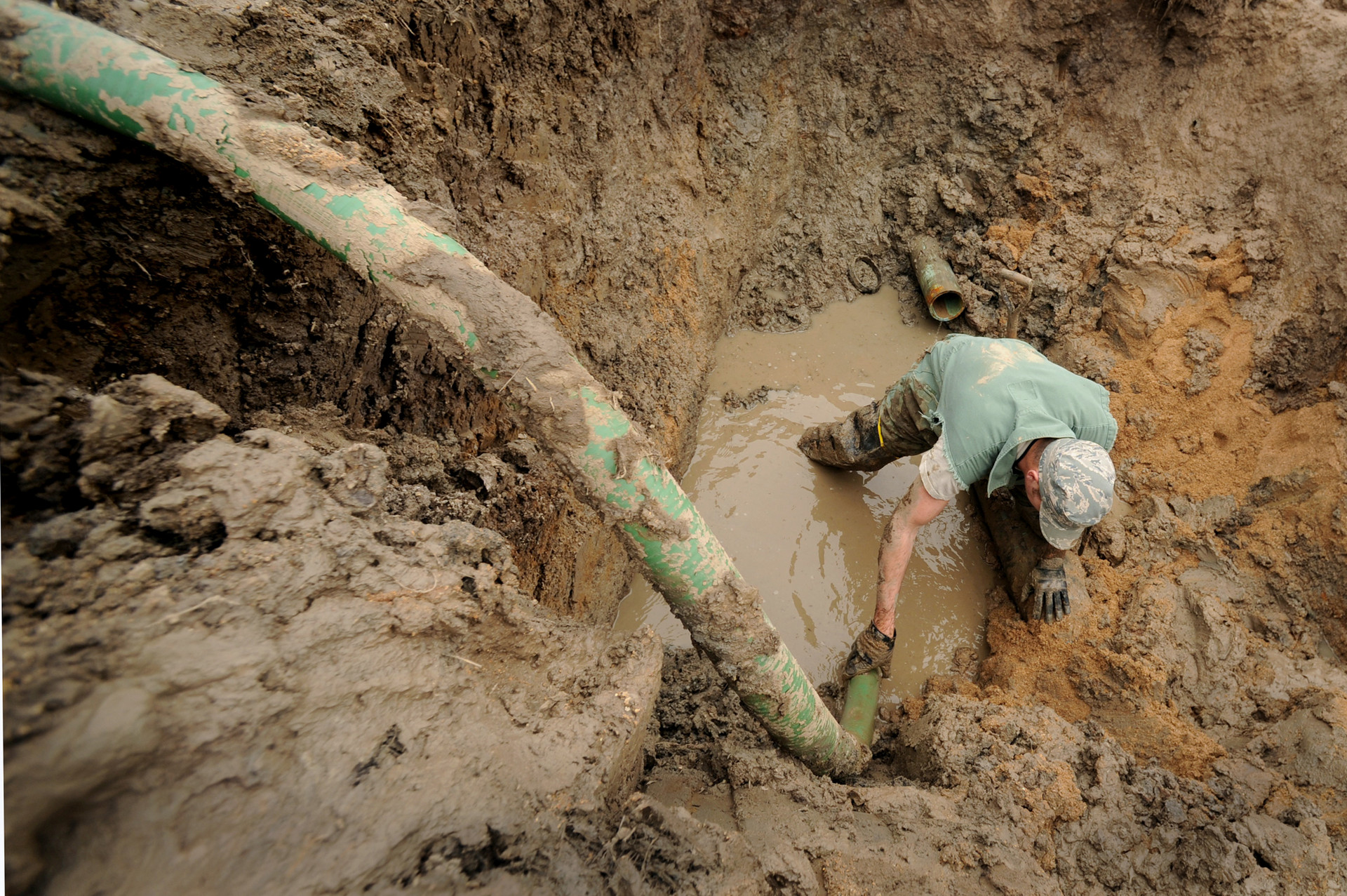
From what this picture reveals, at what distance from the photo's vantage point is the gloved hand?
2912mm

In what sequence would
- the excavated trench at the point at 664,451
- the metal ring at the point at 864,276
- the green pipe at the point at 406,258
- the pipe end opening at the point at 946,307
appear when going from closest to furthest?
the excavated trench at the point at 664,451 < the green pipe at the point at 406,258 < the pipe end opening at the point at 946,307 < the metal ring at the point at 864,276

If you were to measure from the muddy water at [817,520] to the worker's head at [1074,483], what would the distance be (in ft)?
3.39

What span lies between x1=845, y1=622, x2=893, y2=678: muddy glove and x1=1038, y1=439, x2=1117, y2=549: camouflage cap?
915mm

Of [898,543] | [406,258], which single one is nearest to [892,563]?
[898,543]

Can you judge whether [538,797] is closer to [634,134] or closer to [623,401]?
[623,401]

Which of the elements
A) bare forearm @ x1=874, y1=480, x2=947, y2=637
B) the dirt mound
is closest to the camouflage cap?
bare forearm @ x1=874, y1=480, x2=947, y2=637

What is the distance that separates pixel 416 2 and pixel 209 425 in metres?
1.60

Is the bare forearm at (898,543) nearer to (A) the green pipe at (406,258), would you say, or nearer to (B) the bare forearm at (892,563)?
(B) the bare forearm at (892,563)

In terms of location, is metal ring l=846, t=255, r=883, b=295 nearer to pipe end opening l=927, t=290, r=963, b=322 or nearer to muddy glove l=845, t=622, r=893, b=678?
pipe end opening l=927, t=290, r=963, b=322

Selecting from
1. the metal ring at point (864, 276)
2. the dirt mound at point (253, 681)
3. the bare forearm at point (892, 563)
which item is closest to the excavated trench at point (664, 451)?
the dirt mound at point (253, 681)

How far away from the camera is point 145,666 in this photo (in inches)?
36.3

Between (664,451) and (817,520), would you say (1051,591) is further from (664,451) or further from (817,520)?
(664,451)

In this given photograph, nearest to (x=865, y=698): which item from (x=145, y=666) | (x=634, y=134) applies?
(x=145, y=666)

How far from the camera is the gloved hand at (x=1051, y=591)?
2.91 m
